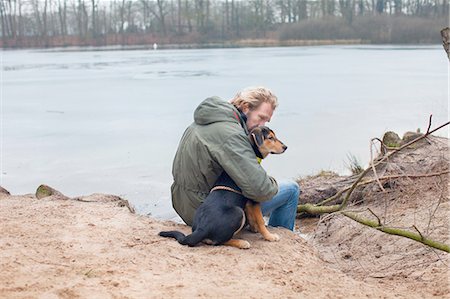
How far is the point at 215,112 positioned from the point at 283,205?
1.17 m

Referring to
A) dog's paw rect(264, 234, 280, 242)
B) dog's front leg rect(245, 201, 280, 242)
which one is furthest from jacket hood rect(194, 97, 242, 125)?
dog's paw rect(264, 234, 280, 242)

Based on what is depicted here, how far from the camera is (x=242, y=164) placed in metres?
4.17

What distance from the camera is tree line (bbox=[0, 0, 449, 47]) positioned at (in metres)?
63.1

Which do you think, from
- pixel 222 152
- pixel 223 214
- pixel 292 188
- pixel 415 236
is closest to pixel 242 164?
pixel 222 152

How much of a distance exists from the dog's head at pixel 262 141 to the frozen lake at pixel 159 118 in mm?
3081

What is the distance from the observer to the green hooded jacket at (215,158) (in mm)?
4180

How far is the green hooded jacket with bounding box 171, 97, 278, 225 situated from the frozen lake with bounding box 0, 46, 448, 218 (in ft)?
9.59

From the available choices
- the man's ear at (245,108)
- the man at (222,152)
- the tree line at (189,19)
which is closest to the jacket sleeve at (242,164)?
the man at (222,152)

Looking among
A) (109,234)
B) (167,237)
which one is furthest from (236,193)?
(109,234)

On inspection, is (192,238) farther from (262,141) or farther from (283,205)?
(283,205)

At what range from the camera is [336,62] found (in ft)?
95.0

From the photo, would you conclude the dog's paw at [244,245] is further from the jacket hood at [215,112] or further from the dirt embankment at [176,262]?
the jacket hood at [215,112]

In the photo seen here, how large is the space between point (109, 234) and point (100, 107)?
1208cm

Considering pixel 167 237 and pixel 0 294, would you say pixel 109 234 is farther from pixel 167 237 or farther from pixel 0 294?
pixel 0 294
